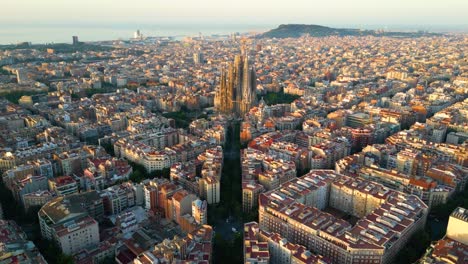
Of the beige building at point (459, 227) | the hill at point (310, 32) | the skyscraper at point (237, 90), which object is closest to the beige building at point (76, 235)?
the beige building at point (459, 227)

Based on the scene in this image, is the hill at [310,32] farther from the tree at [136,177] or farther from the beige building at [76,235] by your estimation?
the beige building at [76,235]

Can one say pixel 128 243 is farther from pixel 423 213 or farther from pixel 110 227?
pixel 423 213

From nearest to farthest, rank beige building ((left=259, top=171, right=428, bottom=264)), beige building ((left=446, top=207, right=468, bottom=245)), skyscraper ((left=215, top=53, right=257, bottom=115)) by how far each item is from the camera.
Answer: beige building ((left=259, top=171, right=428, bottom=264)) < beige building ((left=446, top=207, right=468, bottom=245)) < skyscraper ((left=215, top=53, right=257, bottom=115))

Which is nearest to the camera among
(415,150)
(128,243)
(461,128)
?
(128,243)

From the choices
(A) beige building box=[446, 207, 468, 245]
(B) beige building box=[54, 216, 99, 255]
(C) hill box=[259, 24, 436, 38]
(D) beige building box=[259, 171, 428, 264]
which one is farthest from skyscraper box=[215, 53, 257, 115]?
(C) hill box=[259, 24, 436, 38]

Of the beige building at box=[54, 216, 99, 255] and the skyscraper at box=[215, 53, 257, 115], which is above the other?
the skyscraper at box=[215, 53, 257, 115]

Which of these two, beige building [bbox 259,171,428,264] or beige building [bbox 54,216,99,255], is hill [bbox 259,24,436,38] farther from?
beige building [bbox 54,216,99,255]

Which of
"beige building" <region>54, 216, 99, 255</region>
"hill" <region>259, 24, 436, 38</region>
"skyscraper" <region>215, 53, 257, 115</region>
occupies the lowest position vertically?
"beige building" <region>54, 216, 99, 255</region>

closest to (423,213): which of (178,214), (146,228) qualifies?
(178,214)

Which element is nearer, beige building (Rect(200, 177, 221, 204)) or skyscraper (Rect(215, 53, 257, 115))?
beige building (Rect(200, 177, 221, 204))
